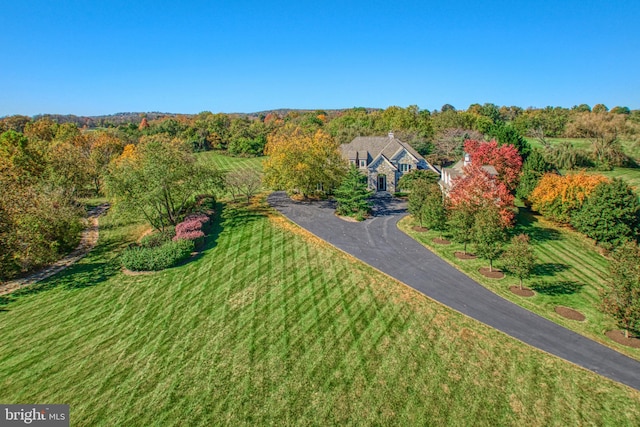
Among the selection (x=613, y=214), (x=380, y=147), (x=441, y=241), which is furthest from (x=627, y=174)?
(x=441, y=241)

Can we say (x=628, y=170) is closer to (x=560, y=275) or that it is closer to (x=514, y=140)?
(x=514, y=140)

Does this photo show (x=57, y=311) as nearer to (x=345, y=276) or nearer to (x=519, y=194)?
(x=345, y=276)

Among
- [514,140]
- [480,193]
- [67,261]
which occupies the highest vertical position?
[514,140]

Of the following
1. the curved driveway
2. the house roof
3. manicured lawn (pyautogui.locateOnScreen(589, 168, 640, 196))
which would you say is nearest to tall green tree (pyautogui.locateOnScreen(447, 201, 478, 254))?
the curved driveway

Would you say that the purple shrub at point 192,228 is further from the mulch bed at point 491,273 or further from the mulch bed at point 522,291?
the mulch bed at point 522,291

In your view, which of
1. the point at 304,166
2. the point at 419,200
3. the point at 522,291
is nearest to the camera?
the point at 522,291

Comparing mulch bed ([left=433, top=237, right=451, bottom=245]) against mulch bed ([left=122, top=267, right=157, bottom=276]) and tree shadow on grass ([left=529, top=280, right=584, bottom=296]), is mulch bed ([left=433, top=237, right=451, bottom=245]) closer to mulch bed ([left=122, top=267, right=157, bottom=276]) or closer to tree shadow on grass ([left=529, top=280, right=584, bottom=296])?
tree shadow on grass ([left=529, top=280, right=584, bottom=296])

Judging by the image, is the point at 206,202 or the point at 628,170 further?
the point at 628,170
